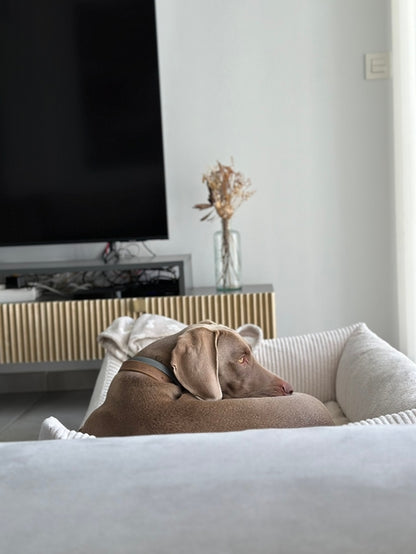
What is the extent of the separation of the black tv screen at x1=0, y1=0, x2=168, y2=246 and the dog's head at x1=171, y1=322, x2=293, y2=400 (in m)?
2.36

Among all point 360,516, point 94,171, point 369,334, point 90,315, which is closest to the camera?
point 360,516

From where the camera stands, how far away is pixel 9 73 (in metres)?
4.30

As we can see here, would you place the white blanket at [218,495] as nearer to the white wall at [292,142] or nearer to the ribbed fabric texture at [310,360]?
the ribbed fabric texture at [310,360]

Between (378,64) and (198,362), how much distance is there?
3073 millimetres

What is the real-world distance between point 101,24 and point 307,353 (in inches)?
88.7

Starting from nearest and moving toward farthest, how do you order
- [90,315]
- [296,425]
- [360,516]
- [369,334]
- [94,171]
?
[360,516] → [296,425] → [369,334] → [90,315] → [94,171]

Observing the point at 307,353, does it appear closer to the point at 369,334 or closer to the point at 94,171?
the point at 369,334

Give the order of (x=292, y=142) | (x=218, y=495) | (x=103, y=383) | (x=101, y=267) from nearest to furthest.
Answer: (x=218, y=495), (x=103, y=383), (x=101, y=267), (x=292, y=142)

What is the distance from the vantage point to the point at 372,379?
2.21m

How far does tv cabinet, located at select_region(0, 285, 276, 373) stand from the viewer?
4.06 meters

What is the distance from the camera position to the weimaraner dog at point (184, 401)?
5.03 feet

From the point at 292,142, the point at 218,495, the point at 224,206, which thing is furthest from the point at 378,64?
the point at 218,495

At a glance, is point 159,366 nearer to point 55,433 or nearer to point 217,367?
point 217,367

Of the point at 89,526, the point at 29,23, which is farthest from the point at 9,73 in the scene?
the point at 89,526
